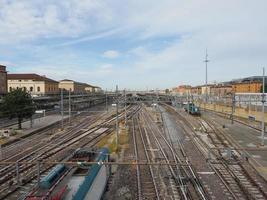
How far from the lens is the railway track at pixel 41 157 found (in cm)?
1677

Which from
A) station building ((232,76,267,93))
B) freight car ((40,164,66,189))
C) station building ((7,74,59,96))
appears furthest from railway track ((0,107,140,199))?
station building ((232,76,267,93))

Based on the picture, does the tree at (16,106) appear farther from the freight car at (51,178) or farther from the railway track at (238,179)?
the freight car at (51,178)

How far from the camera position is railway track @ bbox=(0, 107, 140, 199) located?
660 inches

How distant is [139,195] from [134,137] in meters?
18.6

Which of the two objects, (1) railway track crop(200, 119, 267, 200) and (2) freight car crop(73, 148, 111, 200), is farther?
(1) railway track crop(200, 119, 267, 200)

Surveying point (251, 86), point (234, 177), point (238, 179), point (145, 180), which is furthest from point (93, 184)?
point (251, 86)

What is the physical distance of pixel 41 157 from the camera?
23.8 meters

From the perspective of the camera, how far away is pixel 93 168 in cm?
1324

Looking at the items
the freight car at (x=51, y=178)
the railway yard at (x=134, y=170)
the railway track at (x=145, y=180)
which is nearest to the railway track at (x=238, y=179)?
the railway yard at (x=134, y=170)

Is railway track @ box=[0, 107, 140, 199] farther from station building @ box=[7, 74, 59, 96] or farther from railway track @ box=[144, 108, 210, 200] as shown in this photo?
station building @ box=[7, 74, 59, 96]

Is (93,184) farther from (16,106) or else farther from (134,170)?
(16,106)

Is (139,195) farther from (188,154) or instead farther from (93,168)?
(188,154)

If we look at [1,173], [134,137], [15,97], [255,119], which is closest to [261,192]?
[1,173]

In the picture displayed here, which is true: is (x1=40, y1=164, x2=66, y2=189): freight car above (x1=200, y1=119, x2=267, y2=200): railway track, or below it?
above
